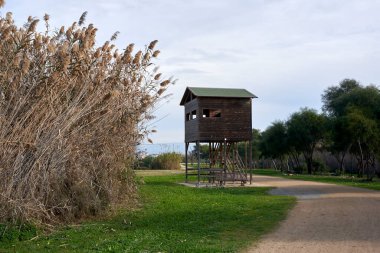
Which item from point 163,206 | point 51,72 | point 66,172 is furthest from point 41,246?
point 163,206

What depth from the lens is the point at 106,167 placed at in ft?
46.4

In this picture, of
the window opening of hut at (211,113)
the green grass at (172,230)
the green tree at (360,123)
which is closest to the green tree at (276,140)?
the green tree at (360,123)

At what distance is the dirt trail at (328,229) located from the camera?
981 centimetres

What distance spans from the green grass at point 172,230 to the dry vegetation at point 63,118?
82cm

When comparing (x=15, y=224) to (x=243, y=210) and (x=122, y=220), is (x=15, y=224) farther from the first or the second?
(x=243, y=210)

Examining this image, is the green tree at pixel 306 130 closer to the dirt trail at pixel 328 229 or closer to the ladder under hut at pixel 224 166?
the ladder under hut at pixel 224 166

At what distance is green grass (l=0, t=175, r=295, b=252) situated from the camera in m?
9.62

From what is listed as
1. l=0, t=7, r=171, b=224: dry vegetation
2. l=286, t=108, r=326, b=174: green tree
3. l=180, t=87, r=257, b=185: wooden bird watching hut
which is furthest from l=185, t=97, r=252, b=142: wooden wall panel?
l=286, t=108, r=326, b=174: green tree

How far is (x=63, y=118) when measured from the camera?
37.2 feet

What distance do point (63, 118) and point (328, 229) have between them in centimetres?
654

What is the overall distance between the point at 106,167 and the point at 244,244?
5.31 meters

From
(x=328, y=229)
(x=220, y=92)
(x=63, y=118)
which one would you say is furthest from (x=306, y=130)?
(x=63, y=118)

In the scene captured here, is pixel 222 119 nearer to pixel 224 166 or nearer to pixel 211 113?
pixel 211 113

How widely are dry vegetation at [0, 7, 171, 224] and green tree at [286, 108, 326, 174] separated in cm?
3379
